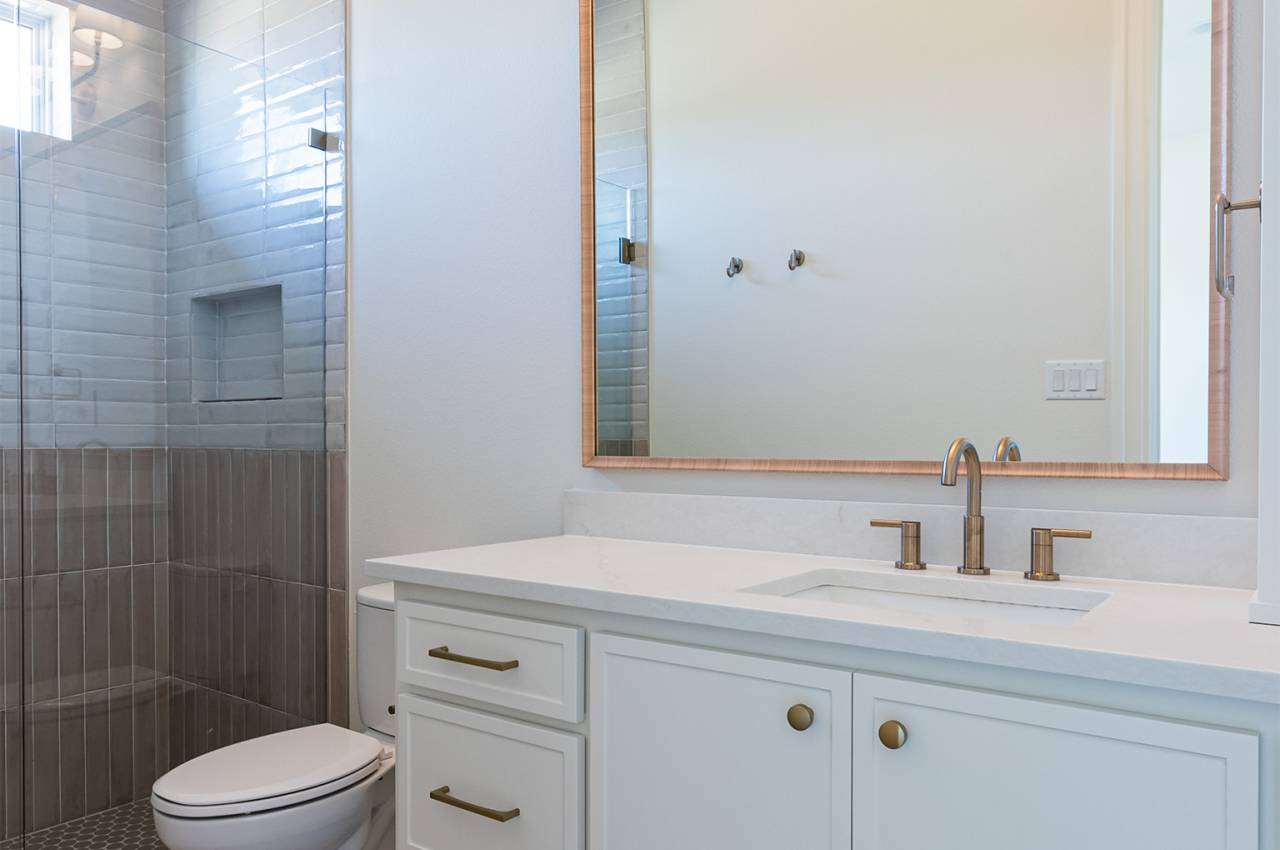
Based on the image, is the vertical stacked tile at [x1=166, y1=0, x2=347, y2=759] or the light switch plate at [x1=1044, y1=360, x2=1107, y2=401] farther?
the vertical stacked tile at [x1=166, y1=0, x2=347, y2=759]

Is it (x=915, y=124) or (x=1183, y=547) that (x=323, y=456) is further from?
(x=1183, y=547)

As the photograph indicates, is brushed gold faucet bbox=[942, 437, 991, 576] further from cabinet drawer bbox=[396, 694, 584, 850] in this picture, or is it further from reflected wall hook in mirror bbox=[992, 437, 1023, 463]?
cabinet drawer bbox=[396, 694, 584, 850]

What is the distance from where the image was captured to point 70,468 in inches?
83.2

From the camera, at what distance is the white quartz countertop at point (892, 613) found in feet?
2.88

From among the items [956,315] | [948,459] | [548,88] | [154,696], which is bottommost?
[154,696]

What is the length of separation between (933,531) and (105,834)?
205 cm

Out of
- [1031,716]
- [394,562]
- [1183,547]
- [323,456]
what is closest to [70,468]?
[323,456]

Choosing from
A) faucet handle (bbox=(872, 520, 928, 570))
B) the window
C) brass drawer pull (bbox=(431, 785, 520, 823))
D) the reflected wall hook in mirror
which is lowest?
brass drawer pull (bbox=(431, 785, 520, 823))

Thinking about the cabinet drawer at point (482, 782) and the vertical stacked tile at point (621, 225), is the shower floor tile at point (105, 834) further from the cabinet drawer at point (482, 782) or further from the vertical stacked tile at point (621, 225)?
the vertical stacked tile at point (621, 225)

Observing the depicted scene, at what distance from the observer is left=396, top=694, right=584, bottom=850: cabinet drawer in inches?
50.5

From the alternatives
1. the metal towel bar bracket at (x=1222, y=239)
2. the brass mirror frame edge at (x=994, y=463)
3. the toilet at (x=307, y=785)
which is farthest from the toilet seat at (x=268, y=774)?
the metal towel bar bracket at (x=1222, y=239)

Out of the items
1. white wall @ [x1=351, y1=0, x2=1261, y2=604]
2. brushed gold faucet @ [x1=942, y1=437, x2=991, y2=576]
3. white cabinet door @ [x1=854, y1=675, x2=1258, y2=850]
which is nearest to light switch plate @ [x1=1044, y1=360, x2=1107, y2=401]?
brushed gold faucet @ [x1=942, y1=437, x2=991, y2=576]

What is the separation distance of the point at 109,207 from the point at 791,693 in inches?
79.0

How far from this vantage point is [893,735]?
3.27 feet
